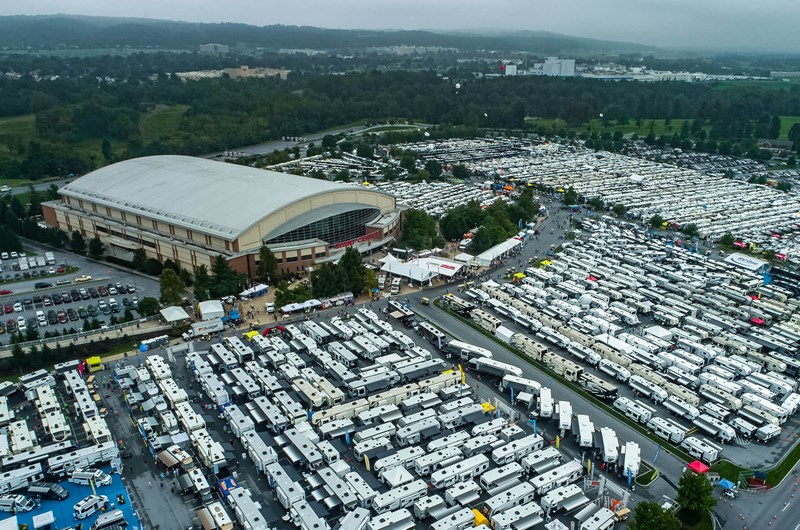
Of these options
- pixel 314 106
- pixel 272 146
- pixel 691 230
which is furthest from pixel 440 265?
pixel 314 106

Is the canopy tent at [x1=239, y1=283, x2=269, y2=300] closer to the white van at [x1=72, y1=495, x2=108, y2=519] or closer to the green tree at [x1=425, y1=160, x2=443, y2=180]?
the white van at [x1=72, y1=495, x2=108, y2=519]

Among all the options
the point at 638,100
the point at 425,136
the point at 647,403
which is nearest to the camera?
the point at 647,403

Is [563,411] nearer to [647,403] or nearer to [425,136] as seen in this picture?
[647,403]

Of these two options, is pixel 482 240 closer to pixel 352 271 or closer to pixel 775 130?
pixel 352 271

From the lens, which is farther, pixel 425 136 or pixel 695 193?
pixel 425 136

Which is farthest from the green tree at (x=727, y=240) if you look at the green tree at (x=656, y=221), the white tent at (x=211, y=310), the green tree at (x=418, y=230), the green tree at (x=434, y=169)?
the white tent at (x=211, y=310)

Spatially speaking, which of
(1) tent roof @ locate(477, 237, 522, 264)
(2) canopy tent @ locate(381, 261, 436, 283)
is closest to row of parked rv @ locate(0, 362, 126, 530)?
(2) canopy tent @ locate(381, 261, 436, 283)

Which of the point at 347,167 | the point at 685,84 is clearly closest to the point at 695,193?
the point at 347,167
